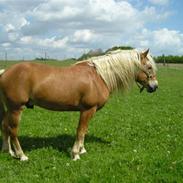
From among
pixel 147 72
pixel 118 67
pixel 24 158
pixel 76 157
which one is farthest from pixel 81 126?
pixel 147 72

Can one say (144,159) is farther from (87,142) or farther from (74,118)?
(74,118)

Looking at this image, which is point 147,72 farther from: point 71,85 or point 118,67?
point 71,85

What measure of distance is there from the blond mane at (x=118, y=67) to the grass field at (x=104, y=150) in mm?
417

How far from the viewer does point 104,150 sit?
9016mm

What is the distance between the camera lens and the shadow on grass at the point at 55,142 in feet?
30.7

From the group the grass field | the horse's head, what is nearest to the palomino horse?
the horse's head

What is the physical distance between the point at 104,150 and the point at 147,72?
2.11m

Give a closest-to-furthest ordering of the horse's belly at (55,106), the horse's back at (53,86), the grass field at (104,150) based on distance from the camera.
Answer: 1. the grass field at (104,150)
2. the horse's back at (53,86)
3. the horse's belly at (55,106)

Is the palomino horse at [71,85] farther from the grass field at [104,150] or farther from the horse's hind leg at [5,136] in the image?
the grass field at [104,150]

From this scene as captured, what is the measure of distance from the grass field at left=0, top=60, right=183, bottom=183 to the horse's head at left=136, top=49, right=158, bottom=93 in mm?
588

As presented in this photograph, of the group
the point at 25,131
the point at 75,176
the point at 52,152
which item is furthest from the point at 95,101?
the point at 25,131

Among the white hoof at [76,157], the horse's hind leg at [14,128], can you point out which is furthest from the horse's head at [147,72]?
the horse's hind leg at [14,128]

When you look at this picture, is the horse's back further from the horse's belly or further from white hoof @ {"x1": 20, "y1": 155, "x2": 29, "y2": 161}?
white hoof @ {"x1": 20, "y1": 155, "x2": 29, "y2": 161}

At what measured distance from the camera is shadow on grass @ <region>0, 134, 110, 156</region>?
9367mm
